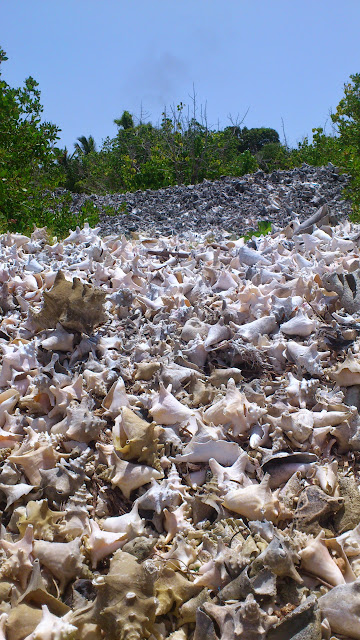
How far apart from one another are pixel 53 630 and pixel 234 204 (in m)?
9.29

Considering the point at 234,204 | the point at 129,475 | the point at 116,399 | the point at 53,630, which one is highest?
the point at 234,204

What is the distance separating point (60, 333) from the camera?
2721 mm

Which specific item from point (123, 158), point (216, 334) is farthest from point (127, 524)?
Result: point (123, 158)

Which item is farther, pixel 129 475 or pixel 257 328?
pixel 257 328

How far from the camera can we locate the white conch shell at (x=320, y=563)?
165 centimetres

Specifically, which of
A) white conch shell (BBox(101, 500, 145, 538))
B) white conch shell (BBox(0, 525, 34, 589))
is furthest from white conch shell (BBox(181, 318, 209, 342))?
white conch shell (BBox(0, 525, 34, 589))

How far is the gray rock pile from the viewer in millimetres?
8656

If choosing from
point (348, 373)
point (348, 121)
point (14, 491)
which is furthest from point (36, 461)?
point (348, 121)

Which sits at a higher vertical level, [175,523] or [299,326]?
[299,326]

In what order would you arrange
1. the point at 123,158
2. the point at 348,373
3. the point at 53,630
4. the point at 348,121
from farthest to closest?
the point at 123,158 < the point at 348,121 < the point at 348,373 < the point at 53,630

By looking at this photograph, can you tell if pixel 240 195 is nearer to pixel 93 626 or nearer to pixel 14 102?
pixel 14 102

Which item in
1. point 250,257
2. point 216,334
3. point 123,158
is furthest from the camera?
point 123,158

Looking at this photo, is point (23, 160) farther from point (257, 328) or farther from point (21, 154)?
point (257, 328)

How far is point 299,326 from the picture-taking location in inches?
108
